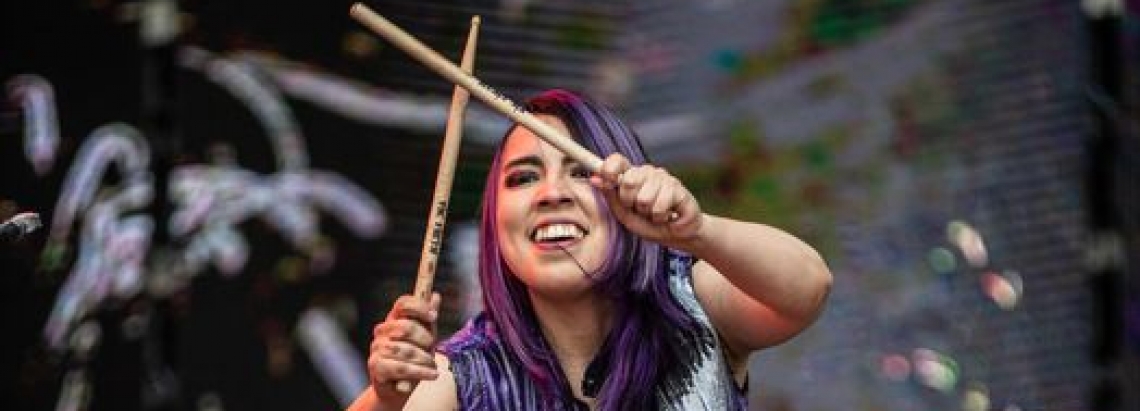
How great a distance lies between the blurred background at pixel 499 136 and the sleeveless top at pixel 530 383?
106 centimetres

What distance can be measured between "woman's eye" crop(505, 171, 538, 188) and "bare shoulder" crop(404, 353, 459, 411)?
0.62 feet

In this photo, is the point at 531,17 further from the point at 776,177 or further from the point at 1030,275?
the point at 1030,275

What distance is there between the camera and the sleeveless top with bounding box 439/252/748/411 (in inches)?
77.3

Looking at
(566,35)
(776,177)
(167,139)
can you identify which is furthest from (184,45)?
(776,177)

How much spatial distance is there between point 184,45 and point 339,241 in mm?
382

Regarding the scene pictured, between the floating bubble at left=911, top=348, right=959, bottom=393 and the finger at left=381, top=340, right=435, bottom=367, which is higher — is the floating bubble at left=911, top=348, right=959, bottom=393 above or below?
below

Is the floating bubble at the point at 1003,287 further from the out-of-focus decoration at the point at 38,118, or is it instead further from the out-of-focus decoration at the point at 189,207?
the out-of-focus decoration at the point at 38,118

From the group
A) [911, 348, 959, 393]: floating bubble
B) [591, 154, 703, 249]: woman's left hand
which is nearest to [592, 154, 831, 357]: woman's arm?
[591, 154, 703, 249]: woman's left hand

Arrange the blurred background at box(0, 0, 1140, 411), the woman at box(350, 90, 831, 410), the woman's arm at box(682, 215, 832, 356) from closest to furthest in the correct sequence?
1. the woman's arm at box(682, 215, 832, 356)
2. the woman at box(350, 90, 831, 410)
3. the blurred background at box(0, 0, 1140, 411)

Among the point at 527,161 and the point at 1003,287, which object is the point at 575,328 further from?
the point at 1003,287

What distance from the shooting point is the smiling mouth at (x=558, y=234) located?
1.94m

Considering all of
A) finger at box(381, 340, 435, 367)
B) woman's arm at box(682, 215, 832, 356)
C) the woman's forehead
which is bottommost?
woman's arm at box(682, 215, 832, 356)

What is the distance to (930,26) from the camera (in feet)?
9.96

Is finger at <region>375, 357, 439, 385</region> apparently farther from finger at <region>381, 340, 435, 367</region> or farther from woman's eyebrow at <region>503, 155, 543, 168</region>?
woman's eyebrow at <region>503, 155, 543, 168</region>
